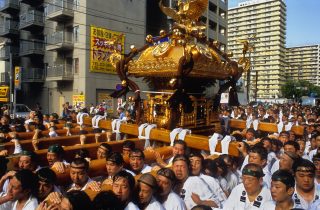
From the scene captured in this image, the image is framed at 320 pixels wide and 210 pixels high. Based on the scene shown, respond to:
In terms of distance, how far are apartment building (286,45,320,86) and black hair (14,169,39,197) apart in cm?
11293

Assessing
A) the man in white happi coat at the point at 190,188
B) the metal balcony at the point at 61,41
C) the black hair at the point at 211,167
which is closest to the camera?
the man in white happi coat at the point at 190,188

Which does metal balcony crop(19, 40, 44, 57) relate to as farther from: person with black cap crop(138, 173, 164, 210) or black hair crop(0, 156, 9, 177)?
person with black cap crop(138, 173, 164, 210)

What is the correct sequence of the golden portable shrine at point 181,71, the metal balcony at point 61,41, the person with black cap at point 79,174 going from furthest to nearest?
the metal balcony at point 61,41
the golden portable shrine at point 181,71
the person with black cap at point 79,174

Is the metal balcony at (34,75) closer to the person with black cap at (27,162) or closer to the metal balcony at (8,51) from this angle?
the metal balcony at (8,51)

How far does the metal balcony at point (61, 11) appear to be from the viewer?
80.3 ft

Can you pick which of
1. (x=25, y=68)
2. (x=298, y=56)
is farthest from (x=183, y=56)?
(x=298, y=56)

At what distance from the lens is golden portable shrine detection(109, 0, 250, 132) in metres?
6.99

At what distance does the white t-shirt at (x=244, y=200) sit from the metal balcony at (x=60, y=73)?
22.4m

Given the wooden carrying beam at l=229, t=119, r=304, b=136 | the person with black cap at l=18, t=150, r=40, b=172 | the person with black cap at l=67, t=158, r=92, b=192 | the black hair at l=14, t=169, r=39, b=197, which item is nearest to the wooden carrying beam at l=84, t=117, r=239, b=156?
the person with black cap at l=67, t=158, r=92, b=192

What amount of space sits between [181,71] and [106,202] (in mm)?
3948

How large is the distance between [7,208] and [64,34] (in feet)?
76.4

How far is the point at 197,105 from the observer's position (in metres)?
7.73

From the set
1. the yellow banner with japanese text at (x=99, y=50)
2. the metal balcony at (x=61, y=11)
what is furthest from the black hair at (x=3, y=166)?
the metal balcony at (x=61, y=11)

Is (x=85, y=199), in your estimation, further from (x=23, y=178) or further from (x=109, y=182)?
(x=109, y=182)
